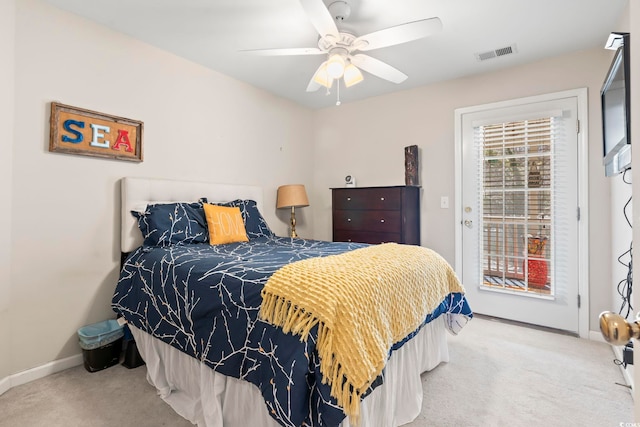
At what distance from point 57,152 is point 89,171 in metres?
0.22

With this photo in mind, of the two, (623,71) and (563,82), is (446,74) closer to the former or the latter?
(563,82)

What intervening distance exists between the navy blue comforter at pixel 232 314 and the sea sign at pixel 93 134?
0.80 meters

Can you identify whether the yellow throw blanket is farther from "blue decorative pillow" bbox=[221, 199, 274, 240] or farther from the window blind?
the window blind

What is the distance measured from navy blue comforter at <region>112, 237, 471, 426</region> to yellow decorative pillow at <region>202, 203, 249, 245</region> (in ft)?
0.37

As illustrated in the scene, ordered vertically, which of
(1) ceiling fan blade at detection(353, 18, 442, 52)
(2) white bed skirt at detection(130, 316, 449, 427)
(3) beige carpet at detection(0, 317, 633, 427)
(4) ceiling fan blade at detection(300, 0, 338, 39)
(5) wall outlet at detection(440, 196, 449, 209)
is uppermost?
(4) ceiling fan blade at detection(300, 0, 338, 39)

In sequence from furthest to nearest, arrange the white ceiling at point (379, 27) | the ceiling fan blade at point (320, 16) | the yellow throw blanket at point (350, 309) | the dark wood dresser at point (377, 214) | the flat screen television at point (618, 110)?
the dark wood dresser at point (377, 214) → the white ceiling at point (379, 27) → the ceiling fan blade at point (320, 16) → the flat screen television at point (618, 110) → the yellow throw blanket at point (350, 309)

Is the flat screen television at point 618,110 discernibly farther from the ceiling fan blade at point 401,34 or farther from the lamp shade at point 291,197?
the lamp shade at point 291,197

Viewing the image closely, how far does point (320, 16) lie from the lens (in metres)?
1.75

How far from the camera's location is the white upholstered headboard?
7.97 feet

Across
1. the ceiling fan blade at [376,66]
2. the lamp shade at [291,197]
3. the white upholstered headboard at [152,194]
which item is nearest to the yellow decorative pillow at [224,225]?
the white upholstered headboard at [152,194]

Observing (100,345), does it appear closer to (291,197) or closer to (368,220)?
(291,197)

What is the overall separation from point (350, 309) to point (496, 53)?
2721 mm

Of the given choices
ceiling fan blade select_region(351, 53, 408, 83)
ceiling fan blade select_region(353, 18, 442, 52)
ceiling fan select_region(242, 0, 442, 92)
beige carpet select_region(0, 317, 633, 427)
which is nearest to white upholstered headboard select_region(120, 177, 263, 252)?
beige carpet select_region(0, 317, 633, 427)

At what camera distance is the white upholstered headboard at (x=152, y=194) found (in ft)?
7.97
